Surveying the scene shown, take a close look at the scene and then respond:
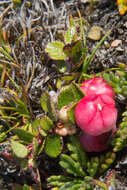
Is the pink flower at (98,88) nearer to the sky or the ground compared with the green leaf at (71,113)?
nearer to the sky

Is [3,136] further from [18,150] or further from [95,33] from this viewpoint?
[95,33]

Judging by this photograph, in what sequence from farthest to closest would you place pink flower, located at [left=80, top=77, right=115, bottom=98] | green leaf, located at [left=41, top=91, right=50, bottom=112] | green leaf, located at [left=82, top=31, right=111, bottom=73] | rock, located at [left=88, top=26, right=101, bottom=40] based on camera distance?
1. rock, located at [left=88, top=26, right=101, bottom=40]
2. green leaf, located at [left=82, top=31, right=111, bottom=73]
3. green leaf, located at [left=41, top=91, right=50, bottom=112]
4. pink flower, located at [left=80, top=77, right=115, bottom=98]

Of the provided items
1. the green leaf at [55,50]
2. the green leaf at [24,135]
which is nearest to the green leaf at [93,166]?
the green leaf at [24,135]

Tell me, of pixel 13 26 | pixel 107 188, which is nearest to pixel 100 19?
pixel 13 26

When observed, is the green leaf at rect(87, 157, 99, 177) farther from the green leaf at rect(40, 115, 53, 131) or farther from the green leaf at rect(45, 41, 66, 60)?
the green leaf at rect(45, 41, 66, 60)

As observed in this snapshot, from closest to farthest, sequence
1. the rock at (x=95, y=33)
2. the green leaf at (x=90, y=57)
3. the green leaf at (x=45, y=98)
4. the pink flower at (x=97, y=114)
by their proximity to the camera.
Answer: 1. the pink flower at (x=97, y=114)
2. the green leaf at (x=45, y=98)
3. the green leaf at (x=90, y=57)
4. the rock at (x=95, y=33)

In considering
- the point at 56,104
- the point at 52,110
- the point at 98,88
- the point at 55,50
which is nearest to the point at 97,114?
the point at 98,88

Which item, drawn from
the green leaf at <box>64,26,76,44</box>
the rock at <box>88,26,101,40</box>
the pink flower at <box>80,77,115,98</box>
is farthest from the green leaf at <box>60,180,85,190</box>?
the rock at <box>88,26,101,40</box>

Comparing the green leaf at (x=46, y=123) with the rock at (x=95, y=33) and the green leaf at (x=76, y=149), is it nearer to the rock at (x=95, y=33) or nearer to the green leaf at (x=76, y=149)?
the green leaf at (x=76, y=149)
